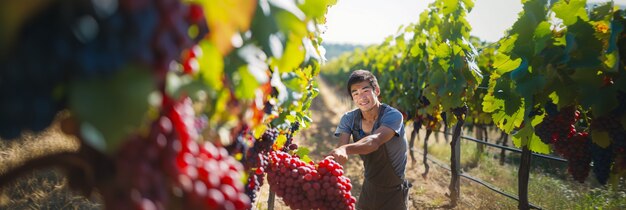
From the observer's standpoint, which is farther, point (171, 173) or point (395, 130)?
point (395, 130)

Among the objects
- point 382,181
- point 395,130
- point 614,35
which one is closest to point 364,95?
point 395,130

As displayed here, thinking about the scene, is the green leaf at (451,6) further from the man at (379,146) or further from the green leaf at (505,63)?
the man at (379,146)

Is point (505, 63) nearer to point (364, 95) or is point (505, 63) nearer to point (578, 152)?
point (578, 152)

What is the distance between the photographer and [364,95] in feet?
10.6

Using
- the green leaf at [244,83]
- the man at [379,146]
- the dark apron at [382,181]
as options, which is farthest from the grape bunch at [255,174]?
the dark apron at [382,181]

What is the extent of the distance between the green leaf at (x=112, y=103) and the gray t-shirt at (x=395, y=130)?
2521 mm

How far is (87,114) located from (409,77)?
26.9ft

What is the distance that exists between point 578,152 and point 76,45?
3415 mm

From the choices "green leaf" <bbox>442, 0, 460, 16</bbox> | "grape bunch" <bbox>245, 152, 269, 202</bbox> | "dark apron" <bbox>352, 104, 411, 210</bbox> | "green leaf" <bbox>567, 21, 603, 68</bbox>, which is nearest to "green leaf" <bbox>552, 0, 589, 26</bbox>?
"green leaf" <bbox>567, 21, 603, 68</bbox>

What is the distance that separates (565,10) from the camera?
2.85m

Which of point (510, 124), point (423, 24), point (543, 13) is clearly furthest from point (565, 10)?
point (423, 24)

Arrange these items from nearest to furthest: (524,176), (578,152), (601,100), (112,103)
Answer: (112,103), (601,100), (578,152), (524,176)

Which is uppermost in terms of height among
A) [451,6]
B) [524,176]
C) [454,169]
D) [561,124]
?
[451,6]

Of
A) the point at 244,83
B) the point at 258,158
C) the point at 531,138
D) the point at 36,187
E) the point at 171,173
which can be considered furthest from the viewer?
the point at 36,187
